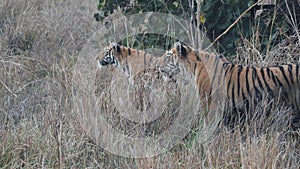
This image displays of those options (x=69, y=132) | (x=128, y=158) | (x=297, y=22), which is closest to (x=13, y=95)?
(x=69, y=132)

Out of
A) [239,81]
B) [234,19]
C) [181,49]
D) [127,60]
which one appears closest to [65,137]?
[181,49]

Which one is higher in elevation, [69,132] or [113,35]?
[113,35]

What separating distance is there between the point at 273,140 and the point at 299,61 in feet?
4.77

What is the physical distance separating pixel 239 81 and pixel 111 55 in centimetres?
163

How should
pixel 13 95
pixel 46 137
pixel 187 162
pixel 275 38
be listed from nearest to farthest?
1. pixel 187 162
2. pixel 46 137
3. pixel 13 95
4. pixel 275 38

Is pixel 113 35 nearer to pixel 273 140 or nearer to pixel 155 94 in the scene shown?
pixel 155 94

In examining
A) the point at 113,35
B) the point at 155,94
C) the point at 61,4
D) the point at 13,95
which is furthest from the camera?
the point at 61,4

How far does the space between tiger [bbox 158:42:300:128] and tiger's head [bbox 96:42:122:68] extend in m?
1.17

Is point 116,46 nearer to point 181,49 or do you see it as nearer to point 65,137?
point 181,49

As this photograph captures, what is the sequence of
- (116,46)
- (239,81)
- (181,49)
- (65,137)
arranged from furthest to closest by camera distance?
(116,46)
(181,49)
(239,81)
(65,137)

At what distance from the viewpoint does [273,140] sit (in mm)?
3652

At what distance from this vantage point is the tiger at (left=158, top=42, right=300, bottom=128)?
4.22 m

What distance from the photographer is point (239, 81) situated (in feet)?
14.2

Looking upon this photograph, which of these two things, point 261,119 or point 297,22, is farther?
point 297,22
